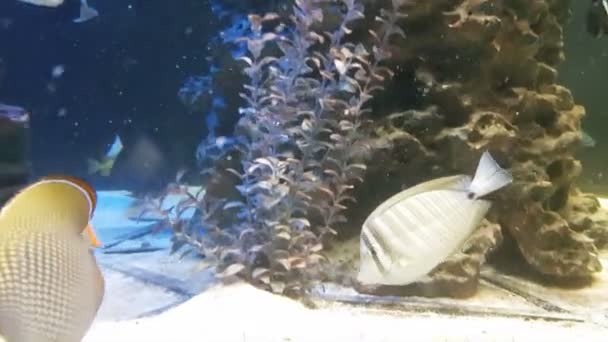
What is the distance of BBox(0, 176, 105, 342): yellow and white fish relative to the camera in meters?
1.09

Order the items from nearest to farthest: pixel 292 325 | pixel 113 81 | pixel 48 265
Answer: pixel 48 265
pixel 292 325
pixel 113 81

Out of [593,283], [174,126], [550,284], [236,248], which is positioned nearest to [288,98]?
[236,248]

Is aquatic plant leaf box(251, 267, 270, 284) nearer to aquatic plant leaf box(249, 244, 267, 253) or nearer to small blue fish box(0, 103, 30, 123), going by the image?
aquatic plant leaf box(249, 244, 267, 253)

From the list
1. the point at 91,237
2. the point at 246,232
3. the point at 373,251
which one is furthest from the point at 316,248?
the point at 91,237

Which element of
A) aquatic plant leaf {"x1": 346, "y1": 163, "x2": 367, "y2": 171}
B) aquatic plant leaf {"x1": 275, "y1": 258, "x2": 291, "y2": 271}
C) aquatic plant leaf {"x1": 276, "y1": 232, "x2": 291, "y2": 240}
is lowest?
aquatic plant leaf {"x1": 275, "y1": 258, "x2": 291, "y2": 271}

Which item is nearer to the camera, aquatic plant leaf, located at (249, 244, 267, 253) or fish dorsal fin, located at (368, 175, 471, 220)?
fish dorsal fin, located at (368, 175, 471, 220)

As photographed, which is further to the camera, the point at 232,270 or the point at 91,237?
the point at 232,270

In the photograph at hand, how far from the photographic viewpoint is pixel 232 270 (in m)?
4.05

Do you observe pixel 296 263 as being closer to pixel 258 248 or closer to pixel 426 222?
pixel 258 248

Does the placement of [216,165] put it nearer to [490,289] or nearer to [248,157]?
[248,157]

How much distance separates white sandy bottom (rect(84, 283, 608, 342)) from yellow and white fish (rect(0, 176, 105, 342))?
1830 millimetres

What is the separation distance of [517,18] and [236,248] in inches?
112

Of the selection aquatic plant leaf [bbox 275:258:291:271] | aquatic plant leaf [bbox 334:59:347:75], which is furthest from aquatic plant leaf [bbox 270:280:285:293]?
aquatic plant leaf [bbox 334:59:347:75]

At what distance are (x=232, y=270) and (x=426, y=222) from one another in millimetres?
2314
